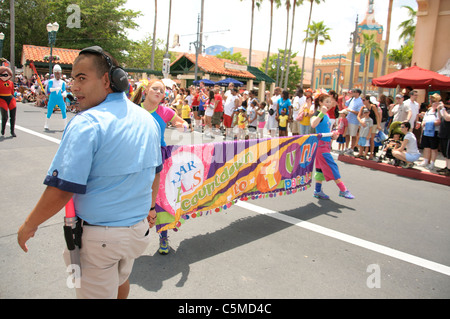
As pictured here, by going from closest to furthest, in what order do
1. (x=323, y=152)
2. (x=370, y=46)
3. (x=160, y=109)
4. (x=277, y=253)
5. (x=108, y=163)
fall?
1. (x=108, y=163)
2. (x=277, y=253)
3. (x=160, y=109)
4. (x=323, y=152)
5. (x=370, y=46)

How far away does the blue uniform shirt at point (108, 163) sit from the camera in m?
1.61

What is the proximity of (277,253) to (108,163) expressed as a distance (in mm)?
2672


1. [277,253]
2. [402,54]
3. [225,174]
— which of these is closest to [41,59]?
[225,174]

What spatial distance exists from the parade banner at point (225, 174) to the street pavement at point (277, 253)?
40 centimetres

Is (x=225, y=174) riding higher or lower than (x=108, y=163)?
lower

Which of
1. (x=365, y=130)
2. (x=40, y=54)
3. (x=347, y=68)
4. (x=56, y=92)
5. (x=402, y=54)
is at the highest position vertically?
(x=347, y=68)

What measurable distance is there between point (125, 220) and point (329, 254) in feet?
9.21

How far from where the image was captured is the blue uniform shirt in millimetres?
1606

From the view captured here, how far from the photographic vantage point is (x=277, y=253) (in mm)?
3842

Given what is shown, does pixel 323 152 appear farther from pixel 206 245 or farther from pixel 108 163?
pixel 108 163

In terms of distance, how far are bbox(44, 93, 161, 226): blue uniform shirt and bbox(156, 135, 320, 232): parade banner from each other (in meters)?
1.77

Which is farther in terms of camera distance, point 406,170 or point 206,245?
point 406,170

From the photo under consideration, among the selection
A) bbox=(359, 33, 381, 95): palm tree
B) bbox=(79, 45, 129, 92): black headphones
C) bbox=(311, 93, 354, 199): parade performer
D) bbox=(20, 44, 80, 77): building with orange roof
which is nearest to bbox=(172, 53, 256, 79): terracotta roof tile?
bbox=(20, 44, 80, 77): building with orange roof

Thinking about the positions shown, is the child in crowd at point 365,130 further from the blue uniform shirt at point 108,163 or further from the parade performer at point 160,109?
the blue uniform shirt at point 108,163
